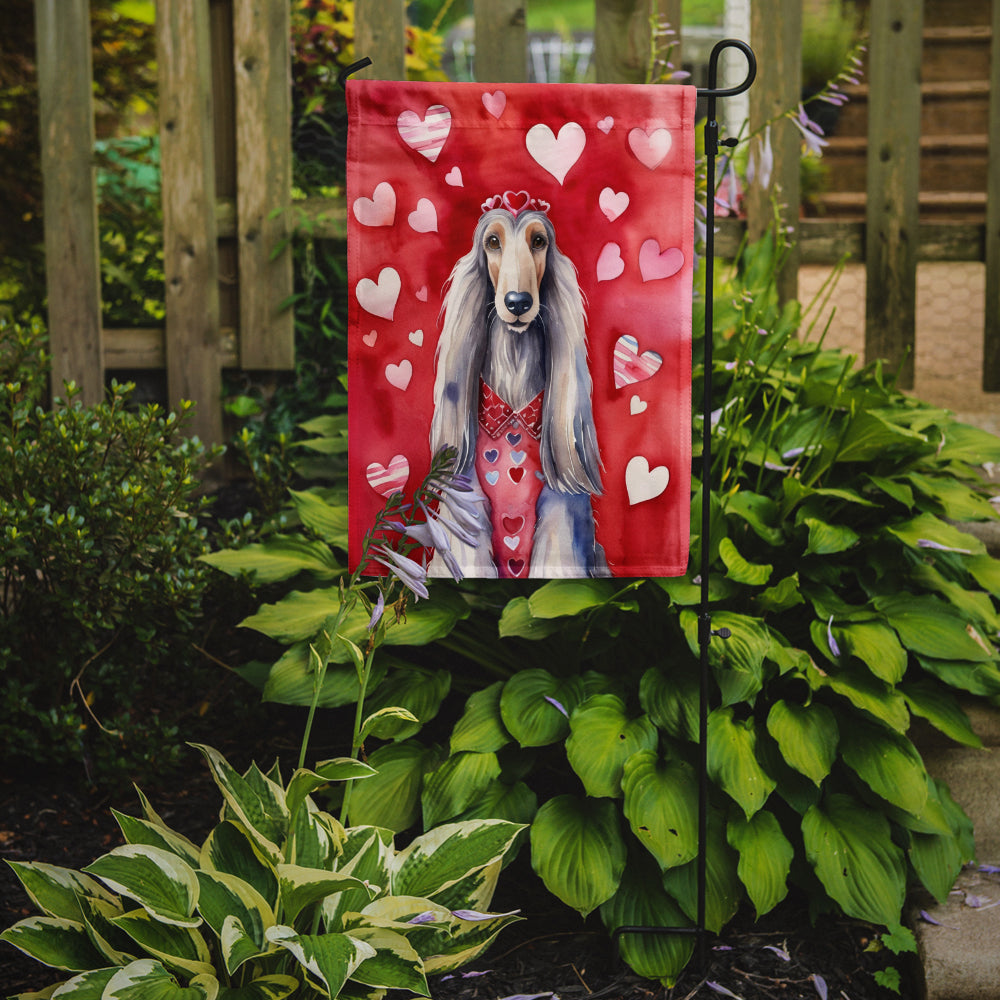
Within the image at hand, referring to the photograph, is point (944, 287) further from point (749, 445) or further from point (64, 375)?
point (64, 375)

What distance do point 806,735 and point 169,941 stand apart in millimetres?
1155

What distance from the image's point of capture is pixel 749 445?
2.24 meters

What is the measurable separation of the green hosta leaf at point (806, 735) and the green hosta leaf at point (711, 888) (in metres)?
0.23

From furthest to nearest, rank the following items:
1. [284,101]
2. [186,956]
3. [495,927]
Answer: [284,101]
[495,927]
[186,956]

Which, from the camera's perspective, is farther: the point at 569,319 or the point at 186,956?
the point at 569,319

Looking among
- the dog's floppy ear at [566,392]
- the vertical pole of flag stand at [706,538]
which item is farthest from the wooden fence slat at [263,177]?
the vertical pole of flag stand at [706,538]

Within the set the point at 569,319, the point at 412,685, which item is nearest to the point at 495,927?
the point at 412,685

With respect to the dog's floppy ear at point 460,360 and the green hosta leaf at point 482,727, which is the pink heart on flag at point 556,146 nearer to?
the dog's floppy ear at point 460,360

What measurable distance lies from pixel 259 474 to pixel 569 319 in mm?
1436

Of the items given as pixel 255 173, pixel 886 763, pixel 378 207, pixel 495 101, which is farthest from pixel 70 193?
pixel 886 763

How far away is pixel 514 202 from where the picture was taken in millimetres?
1697

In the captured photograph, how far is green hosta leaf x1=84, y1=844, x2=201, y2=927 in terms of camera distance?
55.9 inches

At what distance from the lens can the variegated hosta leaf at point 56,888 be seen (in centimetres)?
150

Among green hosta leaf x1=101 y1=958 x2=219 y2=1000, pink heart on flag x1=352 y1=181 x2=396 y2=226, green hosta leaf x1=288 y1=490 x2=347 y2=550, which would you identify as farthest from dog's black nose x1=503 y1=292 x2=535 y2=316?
green hosta leaf x1=101 y1=958 x2=219 y2=1000
